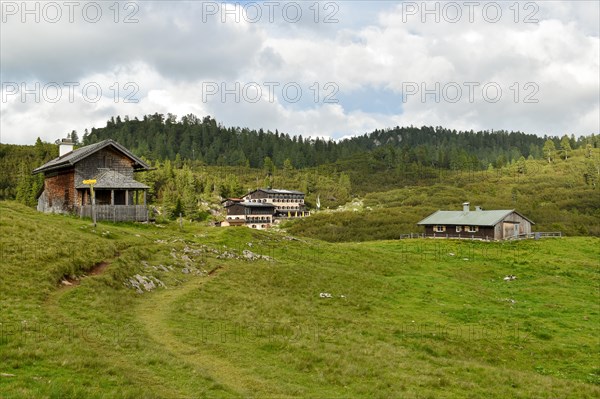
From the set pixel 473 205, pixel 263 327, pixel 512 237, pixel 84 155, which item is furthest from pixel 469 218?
pixel 263 327

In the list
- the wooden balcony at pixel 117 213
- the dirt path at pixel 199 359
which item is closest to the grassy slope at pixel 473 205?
the wooden balcony at pixel 117 213

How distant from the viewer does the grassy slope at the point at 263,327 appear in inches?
574

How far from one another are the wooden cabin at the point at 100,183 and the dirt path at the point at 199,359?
2567 cm

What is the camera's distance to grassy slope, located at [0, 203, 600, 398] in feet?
47.9

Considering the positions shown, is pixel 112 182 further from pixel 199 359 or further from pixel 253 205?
pixel 253 205

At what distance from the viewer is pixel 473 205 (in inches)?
5433

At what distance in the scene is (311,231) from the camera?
107 meters

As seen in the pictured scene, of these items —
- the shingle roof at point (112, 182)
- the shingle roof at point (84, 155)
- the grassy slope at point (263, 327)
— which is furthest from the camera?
the shingle roof at point (112, 182)

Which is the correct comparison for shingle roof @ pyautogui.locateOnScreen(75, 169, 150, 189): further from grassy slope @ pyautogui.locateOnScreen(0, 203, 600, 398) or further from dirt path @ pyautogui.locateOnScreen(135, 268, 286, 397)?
dirt path @ pyautogui.locateOnScreen(135, 268, 286, 397)

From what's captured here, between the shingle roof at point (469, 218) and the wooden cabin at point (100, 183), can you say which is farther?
the shingle roof at point (469, 218)

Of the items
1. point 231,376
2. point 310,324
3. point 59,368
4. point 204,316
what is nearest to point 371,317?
point 310,324

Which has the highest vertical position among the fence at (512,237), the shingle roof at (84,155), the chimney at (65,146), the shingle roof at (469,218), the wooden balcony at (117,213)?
the chimney at (65,146)

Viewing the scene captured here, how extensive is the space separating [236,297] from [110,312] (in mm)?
8660

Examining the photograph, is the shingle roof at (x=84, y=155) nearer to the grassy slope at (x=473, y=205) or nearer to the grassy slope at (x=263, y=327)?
the grassy slope at (x=263, y=327)
